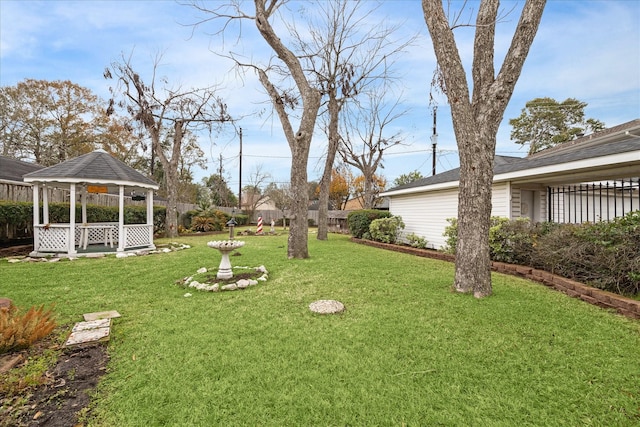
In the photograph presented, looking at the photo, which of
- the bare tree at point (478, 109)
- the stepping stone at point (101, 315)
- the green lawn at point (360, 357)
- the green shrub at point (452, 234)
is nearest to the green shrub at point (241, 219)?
the green shrub at point (452, 234)

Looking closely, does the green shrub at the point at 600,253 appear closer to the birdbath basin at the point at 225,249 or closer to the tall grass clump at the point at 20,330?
the birdbath basin at the point at 225,249

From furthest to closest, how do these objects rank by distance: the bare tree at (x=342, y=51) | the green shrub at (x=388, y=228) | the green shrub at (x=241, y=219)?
the green shrub at (x=241, y=219), the green shrub at (x=388, y=228), the bare tree at (x=342, y=51)

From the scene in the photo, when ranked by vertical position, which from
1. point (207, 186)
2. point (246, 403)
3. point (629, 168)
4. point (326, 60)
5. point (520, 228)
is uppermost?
point (326, 60)

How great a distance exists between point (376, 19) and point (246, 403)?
37.2ft

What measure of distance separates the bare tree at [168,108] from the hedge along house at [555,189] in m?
10.6

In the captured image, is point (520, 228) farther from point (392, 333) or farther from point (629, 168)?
point (392, 333)

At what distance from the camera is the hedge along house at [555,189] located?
18.9ft

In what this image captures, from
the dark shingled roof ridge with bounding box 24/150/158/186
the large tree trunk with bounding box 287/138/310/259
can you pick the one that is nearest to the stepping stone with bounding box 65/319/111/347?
the large tree trunk with bounding box 287/138/310/259

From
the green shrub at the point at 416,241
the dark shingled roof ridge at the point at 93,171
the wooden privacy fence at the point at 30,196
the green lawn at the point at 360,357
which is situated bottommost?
the green lawn at the point at 360,357

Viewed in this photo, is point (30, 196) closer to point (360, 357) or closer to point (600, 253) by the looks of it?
point (360, 357)

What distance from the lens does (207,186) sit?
127ft

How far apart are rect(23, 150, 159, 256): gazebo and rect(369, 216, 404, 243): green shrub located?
8.43 m

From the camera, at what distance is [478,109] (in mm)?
4383

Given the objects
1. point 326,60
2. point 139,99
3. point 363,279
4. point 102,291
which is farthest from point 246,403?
point 139,99
